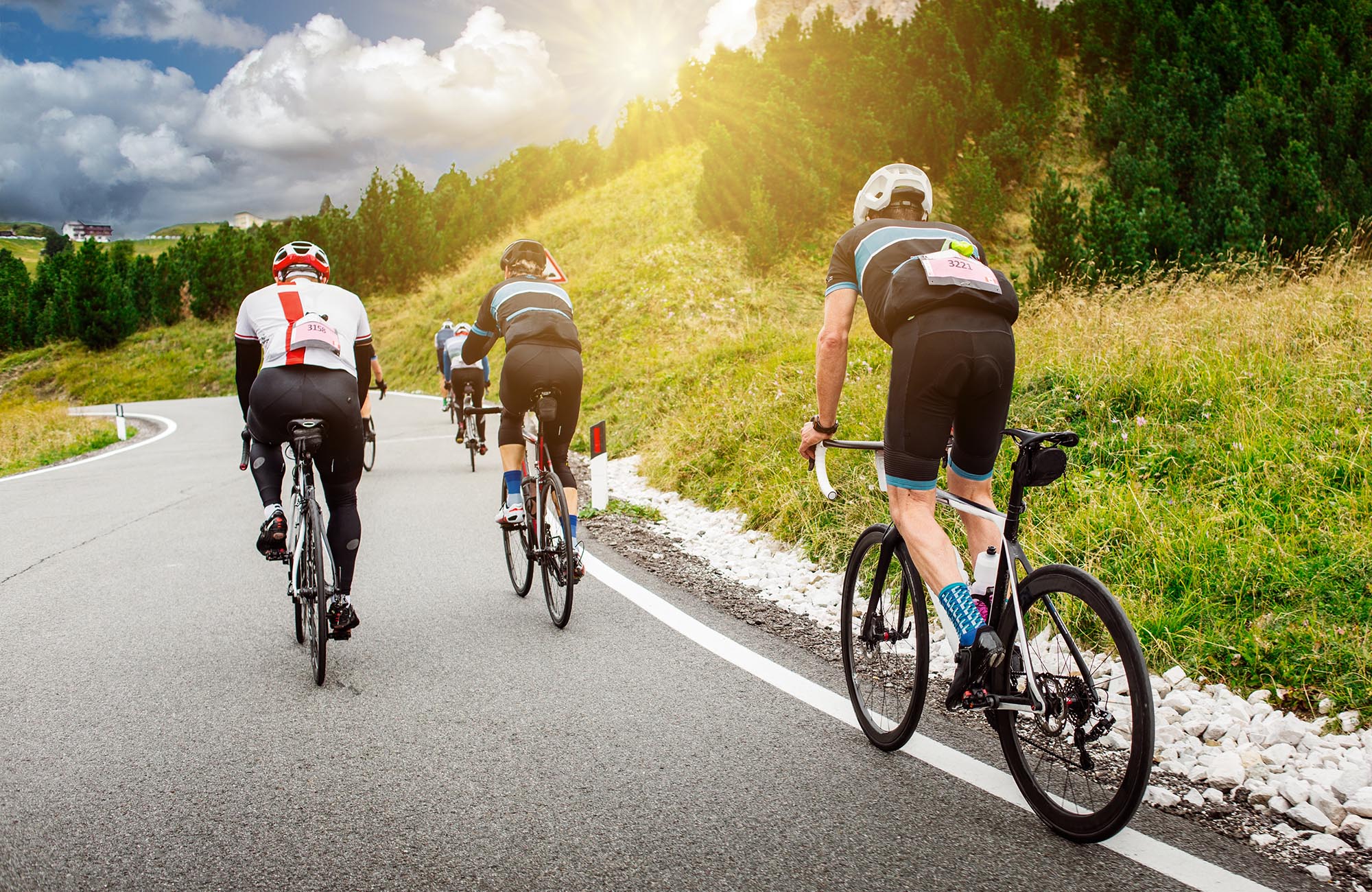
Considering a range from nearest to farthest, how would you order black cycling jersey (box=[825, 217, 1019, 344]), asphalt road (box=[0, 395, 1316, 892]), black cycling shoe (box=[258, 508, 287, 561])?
1. asphalt road (box=[0, 395, 1316, 892])
2. black cycling jersey (box=[825, 217, 1019, 344])
3. black cycling shoe (box=[258, 508, 287, 561])

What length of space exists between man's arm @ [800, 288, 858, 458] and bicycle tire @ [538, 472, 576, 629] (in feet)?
7.21

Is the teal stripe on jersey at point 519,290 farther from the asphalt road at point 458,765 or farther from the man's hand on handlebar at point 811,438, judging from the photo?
the man's hand on handlebar at point 811,438

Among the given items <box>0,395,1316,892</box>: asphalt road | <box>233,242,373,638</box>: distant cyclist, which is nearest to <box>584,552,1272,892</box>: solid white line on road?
<box>0,395,1316,892</box>: asphalt road

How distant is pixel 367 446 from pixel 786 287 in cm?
1409

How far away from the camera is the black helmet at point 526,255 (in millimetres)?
5477

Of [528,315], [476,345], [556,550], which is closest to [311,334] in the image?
[528,315]

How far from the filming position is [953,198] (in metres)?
22.9

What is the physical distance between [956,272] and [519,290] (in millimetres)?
3183

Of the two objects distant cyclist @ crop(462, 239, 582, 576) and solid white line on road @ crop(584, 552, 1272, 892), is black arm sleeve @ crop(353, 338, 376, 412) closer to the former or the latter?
distant cyclist @ crop(462, 239, 582, 576)

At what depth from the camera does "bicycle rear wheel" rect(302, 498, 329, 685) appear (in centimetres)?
407

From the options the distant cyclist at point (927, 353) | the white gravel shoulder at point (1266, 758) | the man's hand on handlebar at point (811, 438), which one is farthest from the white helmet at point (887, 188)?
the white gravel shoulder at point (1266, 758)

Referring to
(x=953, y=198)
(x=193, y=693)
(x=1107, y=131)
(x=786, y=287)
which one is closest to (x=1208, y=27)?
(x=1107, y=131)

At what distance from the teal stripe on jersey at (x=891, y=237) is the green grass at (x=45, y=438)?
15.4m

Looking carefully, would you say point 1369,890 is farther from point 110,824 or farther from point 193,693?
point 193,693
